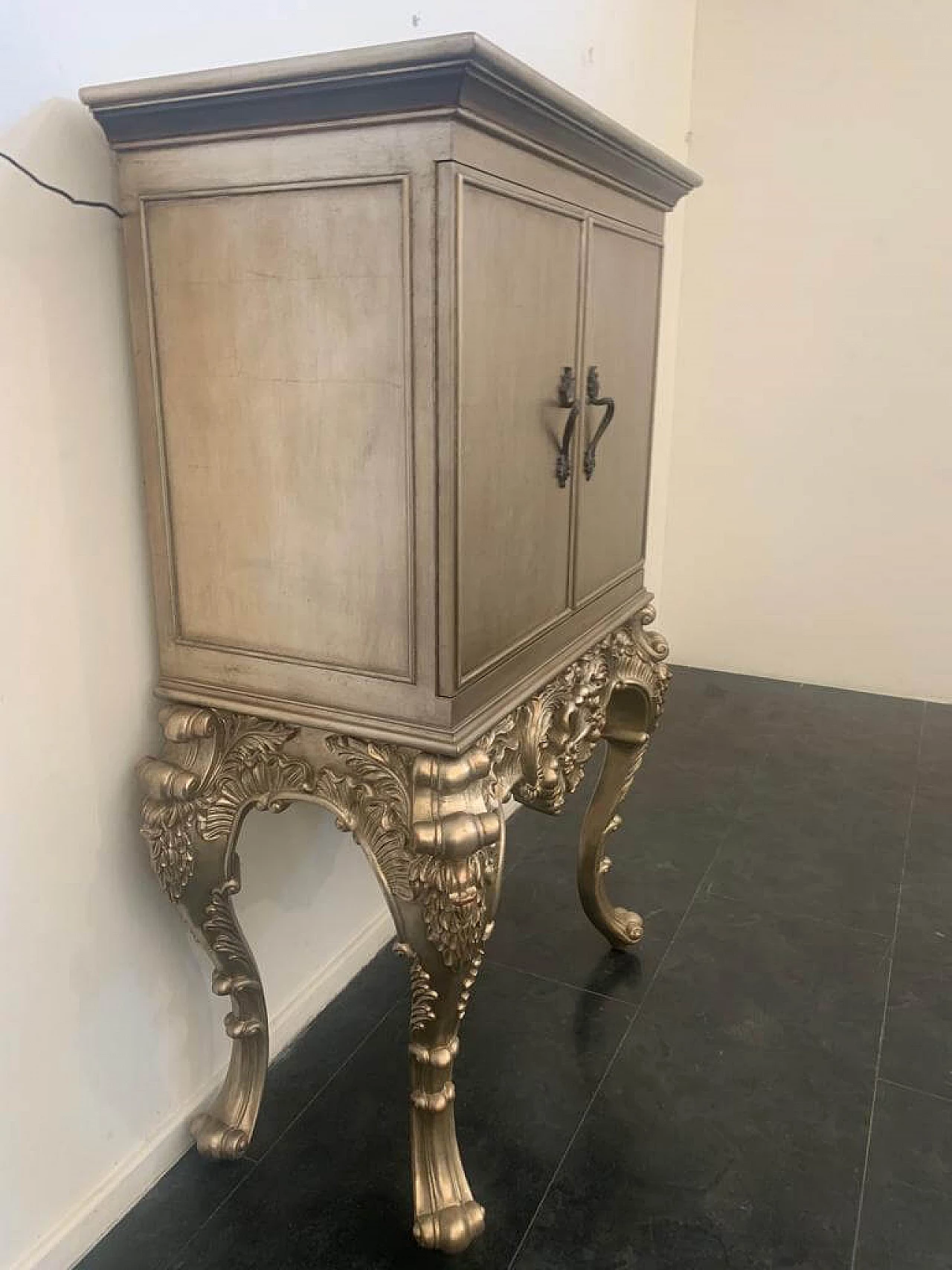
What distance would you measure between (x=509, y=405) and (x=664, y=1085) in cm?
117

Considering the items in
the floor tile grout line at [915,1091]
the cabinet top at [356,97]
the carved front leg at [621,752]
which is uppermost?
the cabinet top at [356,97]

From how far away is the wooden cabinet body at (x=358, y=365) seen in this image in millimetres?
1011

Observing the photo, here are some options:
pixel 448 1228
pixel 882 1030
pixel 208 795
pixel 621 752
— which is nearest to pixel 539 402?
pixel 208 795

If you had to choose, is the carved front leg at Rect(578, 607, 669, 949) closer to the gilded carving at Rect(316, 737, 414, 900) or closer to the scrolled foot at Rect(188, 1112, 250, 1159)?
the gilded carving at Rect(316, 737, 414, 900)

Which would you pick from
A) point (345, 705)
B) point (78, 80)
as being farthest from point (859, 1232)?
point (78, 80)

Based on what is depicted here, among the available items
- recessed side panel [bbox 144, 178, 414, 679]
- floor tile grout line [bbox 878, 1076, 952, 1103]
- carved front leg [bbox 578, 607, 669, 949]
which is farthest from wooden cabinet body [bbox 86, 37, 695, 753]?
floor tile grout line [bbox 878, 1076, 952, 1103]

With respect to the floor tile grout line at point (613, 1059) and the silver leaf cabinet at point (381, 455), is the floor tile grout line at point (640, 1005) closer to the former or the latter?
the floor tile grout line at point (613, 1059)

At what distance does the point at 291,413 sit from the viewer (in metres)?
1.13

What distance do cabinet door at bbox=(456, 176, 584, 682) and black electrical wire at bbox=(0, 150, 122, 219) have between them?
45 cm

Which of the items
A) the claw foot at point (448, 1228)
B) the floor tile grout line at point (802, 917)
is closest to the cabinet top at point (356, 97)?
the claw foot at point (448, 1228)

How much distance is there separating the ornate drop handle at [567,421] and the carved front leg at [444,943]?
0.41 meters

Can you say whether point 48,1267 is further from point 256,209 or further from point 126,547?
point 256,209

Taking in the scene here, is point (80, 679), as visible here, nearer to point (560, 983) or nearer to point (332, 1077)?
point (332, 1077)

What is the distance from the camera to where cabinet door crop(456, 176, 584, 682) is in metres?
1.06
